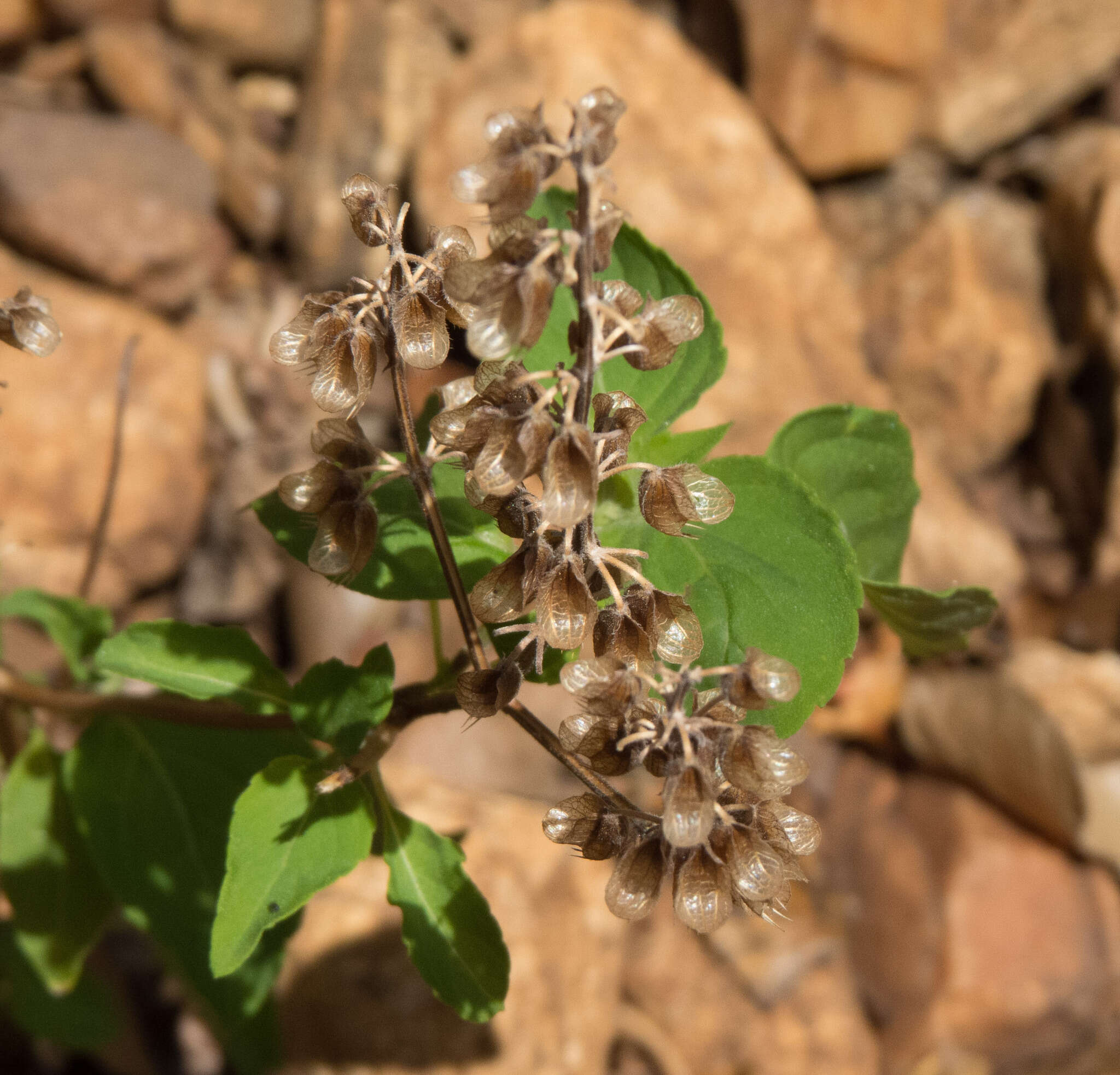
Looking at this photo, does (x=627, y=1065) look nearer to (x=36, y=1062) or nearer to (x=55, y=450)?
(x=36, y=1062)

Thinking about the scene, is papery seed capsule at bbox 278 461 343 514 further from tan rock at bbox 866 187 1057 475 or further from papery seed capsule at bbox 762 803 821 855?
tan rock at bbox 866 187 1057 475

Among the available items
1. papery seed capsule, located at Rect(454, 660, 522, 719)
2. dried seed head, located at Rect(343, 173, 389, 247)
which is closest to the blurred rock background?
papery seed capsule, located at Rect(454, 660, 522, 719)

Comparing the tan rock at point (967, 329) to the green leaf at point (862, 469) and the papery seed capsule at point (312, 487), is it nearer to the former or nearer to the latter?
the green leaf at point (862, 469)

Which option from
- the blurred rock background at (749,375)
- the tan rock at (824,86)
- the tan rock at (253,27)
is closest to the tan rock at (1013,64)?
the blurred rock background at (749,375)

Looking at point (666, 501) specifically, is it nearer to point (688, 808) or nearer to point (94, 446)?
point (688, 808)

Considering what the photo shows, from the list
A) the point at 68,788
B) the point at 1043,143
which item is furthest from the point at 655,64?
the point at 68,788
